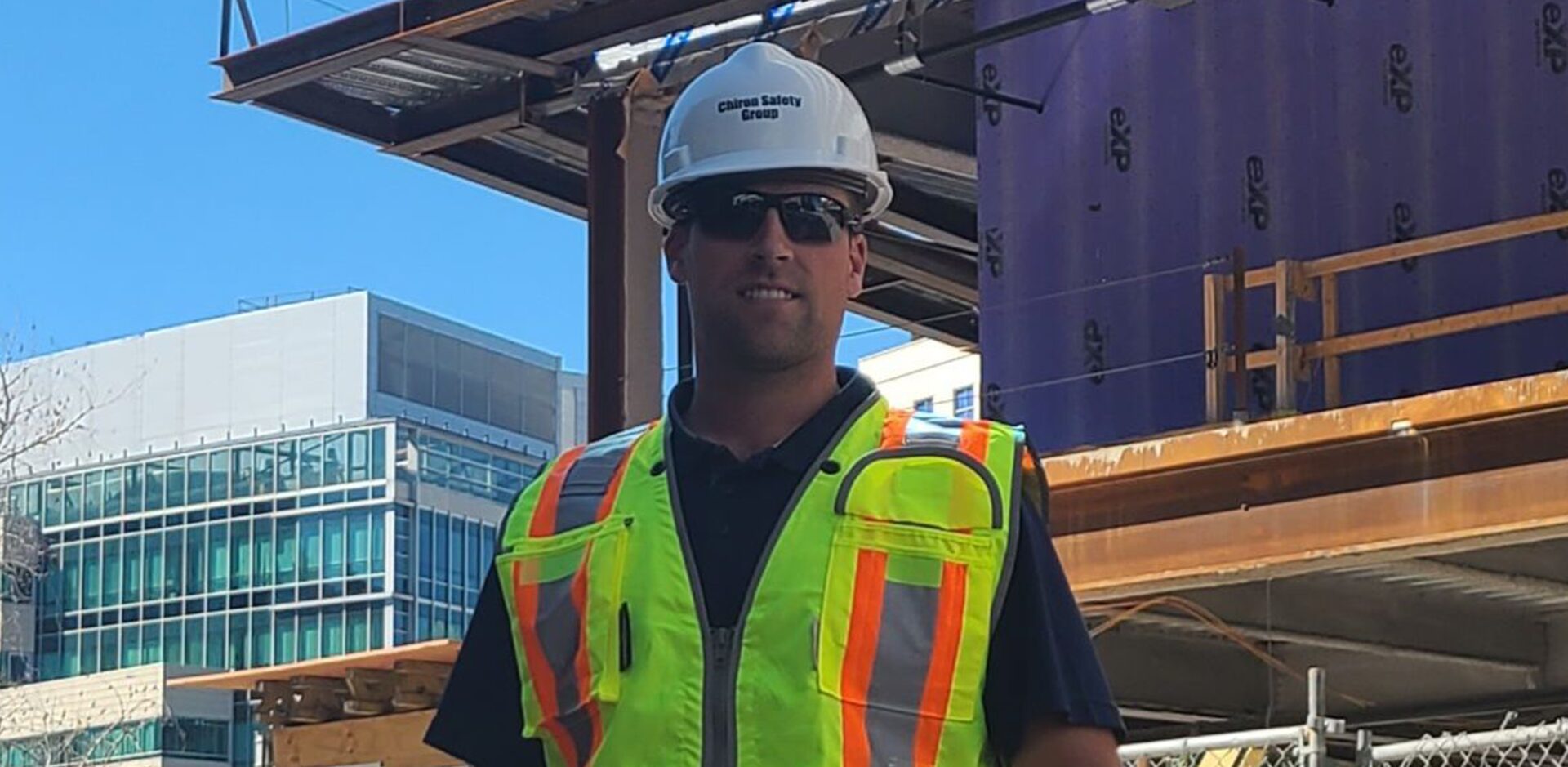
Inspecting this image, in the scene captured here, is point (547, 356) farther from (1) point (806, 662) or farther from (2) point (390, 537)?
(1) point (806, 662)

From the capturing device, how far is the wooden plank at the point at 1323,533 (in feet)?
32.0

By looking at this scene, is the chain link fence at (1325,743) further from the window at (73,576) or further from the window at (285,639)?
the window at (73,576)

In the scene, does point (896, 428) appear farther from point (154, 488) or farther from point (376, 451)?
point (154, 488)

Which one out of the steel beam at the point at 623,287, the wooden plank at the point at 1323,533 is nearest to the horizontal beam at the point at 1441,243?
the wooden plank at the point at 1323,533

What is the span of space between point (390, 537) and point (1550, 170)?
286ft

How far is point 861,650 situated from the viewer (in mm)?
3100

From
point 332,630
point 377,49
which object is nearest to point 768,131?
point 377,49

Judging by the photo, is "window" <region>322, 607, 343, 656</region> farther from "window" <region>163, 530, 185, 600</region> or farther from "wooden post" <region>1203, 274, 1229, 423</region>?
"wooden post" <region>1203, 274, 1229, 423</region>

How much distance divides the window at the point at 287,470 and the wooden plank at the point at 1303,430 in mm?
88910

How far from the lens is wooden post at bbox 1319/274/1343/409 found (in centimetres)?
1134

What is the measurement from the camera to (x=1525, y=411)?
973 cm

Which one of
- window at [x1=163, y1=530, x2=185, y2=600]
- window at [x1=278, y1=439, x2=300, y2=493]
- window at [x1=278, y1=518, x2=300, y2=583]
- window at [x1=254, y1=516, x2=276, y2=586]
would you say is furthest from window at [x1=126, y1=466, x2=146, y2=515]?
window at [x1=278, y1=518, x2=300, y2=583]

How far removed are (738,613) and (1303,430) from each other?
24.3 ft

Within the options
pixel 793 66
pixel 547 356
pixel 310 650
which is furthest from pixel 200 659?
pixel 793 66
